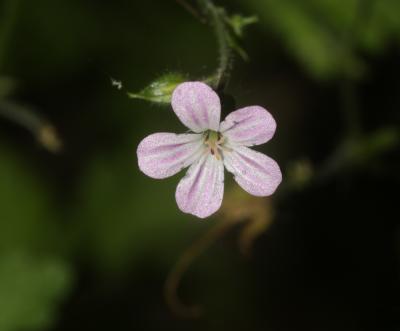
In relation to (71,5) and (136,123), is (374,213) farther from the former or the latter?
(71,5)

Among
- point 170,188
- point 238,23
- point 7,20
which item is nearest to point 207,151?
point 238,23

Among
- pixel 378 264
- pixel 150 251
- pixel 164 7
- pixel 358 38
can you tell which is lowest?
pixel 378 264

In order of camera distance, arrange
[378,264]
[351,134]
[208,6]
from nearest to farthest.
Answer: [208,6]
[351,134]
[378,264]

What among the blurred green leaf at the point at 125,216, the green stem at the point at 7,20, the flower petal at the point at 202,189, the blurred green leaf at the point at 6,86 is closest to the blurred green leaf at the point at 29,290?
the blurred green leaf at the point at 125,216

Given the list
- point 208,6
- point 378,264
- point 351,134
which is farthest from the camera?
point 378,264

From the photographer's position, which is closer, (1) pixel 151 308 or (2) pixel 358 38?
(2) pixel 358 38

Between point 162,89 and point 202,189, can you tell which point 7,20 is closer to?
point 162,89

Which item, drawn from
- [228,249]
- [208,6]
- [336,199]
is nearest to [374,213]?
[336,199]
